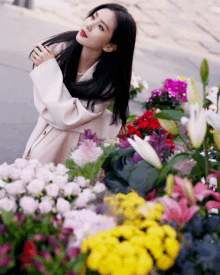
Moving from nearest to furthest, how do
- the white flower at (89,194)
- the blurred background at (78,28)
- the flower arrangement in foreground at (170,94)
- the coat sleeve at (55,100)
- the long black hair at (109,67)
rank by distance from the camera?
the white flower at (89,194)
the coat sleeve at (55,100)
the long black hair at (109,67)
the blurred background at (78,28)
the flower arrangement in foreground at (170,94)

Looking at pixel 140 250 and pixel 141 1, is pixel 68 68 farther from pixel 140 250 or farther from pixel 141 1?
pixel 141 1

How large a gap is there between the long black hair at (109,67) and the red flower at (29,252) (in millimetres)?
988

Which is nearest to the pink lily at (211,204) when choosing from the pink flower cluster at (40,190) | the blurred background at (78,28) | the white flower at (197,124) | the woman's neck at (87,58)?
the white flower at (197,124)

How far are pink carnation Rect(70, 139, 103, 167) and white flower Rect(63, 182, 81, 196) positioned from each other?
8cm

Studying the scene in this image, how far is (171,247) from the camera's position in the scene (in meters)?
0.50

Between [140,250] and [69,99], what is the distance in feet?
3.12

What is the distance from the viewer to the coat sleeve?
1.28 metres

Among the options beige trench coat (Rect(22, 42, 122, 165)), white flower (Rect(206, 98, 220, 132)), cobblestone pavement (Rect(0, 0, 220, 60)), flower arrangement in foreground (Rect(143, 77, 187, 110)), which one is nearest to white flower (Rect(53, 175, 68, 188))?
white flower (Rect(206, 98, 220, 132))

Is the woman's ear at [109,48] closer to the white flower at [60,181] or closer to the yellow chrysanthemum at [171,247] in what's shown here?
the white flower at [60,181]

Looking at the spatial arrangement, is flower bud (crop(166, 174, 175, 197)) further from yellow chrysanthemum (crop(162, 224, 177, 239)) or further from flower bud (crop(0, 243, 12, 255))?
flower bud (crop(0, 243, 12, 255))

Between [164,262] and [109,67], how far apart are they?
44.7 inches

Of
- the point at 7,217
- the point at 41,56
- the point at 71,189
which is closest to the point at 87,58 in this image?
the point at 41,56

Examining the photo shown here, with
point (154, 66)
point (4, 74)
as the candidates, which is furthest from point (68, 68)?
point (154, 66)

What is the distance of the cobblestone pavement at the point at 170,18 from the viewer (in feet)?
20.5
